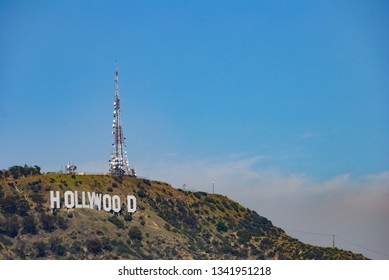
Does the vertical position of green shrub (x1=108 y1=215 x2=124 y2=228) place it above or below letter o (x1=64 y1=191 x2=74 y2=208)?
below

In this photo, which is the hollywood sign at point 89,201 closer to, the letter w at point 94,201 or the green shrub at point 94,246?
the letter w at point 94,201

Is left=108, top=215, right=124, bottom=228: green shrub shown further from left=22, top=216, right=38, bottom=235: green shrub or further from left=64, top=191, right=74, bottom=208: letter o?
left=22, top=216, right=38, bottom=235: green shrub

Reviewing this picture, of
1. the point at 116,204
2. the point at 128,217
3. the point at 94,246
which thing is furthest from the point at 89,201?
the point at 94,246

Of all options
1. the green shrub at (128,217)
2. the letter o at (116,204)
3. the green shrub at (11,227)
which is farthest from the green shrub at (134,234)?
the green shrub at (11,227)

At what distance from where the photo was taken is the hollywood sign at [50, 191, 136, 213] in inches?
7407

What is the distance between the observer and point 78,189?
196 m

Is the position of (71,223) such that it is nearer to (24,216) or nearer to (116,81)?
(24,216)

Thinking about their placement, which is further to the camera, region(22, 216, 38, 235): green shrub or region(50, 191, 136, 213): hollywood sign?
region(50, 191, 136, 213): hollywood sign

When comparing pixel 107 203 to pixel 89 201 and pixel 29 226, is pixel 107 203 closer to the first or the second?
pixel 89 201

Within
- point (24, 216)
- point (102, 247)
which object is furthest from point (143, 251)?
point (24, 216)

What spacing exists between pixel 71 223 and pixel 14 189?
15.8 meters

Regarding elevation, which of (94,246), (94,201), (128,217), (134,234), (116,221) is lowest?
(94,246)

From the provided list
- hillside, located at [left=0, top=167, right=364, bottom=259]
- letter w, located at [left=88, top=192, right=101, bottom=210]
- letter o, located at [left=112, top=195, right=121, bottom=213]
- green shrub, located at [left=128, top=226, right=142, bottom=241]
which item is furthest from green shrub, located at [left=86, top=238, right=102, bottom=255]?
letter o, located at [left=112, top=195, right=121, bottom=213]

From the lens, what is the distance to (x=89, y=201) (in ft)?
630
